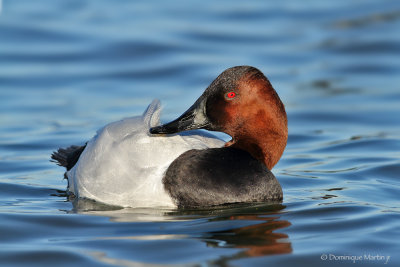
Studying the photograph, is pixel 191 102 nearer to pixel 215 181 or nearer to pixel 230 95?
pixel 230 95

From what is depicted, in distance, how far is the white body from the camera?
5902 millimetres

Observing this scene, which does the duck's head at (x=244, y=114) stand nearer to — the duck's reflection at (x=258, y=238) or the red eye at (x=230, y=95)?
the red eye at (x=230, y=95)

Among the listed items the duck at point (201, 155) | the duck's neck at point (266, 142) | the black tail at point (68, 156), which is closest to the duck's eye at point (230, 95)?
the duck at point (201, 155)

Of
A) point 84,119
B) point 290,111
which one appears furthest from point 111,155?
point 290,111

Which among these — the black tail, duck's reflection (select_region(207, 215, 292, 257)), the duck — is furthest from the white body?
duck's reflection (select_region(207, 215, 292, 257))

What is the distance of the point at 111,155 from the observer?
6.20 metres

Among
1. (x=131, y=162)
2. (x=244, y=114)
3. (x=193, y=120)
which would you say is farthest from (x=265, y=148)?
(x=131, y=162)

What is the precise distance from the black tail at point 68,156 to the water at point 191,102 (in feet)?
0.74

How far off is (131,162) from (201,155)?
0.58m

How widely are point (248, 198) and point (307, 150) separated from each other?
303 cm

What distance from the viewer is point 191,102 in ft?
34.9

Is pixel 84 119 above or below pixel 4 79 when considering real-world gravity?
below

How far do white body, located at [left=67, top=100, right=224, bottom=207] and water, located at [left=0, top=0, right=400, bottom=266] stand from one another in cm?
14

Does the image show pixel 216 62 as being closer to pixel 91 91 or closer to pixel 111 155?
pixel 91 91
